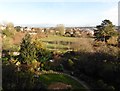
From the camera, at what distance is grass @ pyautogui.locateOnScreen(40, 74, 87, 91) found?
13.0 metres

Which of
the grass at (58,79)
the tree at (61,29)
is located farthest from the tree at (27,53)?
the tree at (61,29)

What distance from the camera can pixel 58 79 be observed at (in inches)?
560

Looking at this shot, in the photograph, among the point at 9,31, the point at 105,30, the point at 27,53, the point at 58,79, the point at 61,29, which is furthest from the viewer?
the point at 61,29

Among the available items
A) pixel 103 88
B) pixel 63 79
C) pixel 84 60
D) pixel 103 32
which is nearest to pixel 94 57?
pixel 84 60

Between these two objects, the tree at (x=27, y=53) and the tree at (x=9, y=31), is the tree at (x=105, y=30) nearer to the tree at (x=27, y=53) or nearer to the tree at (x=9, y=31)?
the tree at (x=27, y=53)

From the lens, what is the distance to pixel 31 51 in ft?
58.2

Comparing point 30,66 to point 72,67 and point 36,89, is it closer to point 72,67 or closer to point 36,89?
point 72,67

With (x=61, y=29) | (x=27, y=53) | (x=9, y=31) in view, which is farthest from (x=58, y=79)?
(x=61, y=29)

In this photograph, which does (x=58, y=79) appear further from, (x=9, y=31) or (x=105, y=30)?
(x=9, y=31)

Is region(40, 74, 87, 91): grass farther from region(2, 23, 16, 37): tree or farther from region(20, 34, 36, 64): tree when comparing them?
region(2, 23, 16, 37): tree

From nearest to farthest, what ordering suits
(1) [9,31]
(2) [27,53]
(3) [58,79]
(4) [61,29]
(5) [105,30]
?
(3) [58,79] < (2) [27,53] < (5) [105,30] < (1) [9,31] < (4) [61,29]

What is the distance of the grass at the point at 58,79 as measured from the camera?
12973mm

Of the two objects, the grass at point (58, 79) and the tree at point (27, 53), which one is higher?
the tree at point (27, 53)

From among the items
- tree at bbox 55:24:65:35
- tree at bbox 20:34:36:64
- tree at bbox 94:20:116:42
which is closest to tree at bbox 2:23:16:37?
tree at bbox 55:24:65:35
